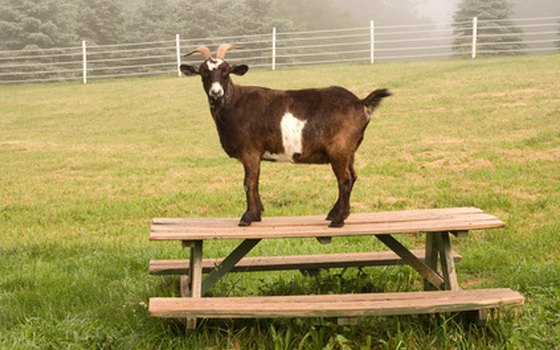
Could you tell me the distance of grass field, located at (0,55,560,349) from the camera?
4.28 m

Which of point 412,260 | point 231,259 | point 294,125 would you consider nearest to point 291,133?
point 294,125

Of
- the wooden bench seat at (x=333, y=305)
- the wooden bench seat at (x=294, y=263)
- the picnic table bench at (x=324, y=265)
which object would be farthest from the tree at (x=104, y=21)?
the wooden bench seat at (x=333, y=305)

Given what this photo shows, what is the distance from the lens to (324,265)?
17.0 feet

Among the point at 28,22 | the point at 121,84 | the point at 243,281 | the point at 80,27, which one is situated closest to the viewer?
the point at 243,281

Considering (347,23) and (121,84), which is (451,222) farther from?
(347,23)

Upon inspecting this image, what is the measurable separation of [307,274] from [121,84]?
2074 cm

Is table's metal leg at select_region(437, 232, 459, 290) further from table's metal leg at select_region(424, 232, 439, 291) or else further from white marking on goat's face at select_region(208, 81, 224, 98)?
white marking on goat's face at select_region(208, 81, 224, 98)

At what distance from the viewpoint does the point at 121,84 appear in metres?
24.7

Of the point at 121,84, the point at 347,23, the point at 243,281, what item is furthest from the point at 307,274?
the point at 347,23

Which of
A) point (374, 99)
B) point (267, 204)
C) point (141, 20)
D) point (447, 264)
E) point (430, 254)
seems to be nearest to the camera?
point (374, 99)

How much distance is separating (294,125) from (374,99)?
1.79 feet

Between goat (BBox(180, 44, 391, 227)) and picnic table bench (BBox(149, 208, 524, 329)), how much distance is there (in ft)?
1.12

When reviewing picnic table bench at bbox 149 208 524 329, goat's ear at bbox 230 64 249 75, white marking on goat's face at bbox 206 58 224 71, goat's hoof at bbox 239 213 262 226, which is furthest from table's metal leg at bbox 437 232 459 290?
white marking on goat's face at bbox 206 58 224 71

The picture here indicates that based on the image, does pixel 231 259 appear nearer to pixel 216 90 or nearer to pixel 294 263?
pixel 294 263
